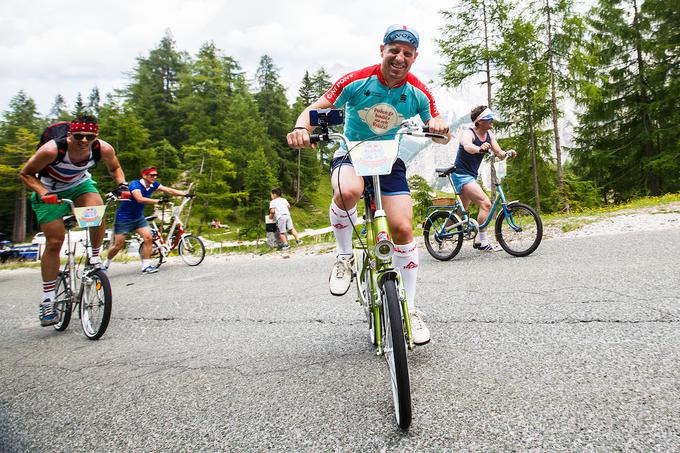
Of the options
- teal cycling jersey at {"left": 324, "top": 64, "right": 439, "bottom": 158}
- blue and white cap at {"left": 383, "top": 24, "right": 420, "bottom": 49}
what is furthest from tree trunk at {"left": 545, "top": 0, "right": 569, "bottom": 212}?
blue and white cap at {"left": 383, "top": 24, "right": 420, "bottom": 49}

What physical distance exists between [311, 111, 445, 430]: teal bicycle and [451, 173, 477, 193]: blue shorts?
417 centimetres

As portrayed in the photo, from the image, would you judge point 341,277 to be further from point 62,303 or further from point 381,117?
point 62,303

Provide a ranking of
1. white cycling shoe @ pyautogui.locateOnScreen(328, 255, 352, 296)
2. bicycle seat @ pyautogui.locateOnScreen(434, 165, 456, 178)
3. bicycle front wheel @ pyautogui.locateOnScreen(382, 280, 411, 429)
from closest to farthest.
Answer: bicycle front wheel @ pyautogui.locateOnScreen(382, 280, 411, 429), white cycling shoe @ pyautogui.locateOnScreen(328, 255, 352, 296), bicycle seat @ pyautogui.locateOnScreen(434, 165, 456, 178)

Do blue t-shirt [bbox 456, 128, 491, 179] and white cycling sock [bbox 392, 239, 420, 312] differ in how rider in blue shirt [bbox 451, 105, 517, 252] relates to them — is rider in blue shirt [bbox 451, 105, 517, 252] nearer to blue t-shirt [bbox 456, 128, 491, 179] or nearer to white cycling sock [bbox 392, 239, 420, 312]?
blue t-shirt [bbox 456, 128, 491, 179]

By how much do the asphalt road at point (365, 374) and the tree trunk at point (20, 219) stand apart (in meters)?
54.4

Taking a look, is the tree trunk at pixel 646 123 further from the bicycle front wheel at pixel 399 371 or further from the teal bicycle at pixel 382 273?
the bicycle front wheel at pixel 399 371

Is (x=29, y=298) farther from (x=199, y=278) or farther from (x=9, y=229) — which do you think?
(x=9, y=229)

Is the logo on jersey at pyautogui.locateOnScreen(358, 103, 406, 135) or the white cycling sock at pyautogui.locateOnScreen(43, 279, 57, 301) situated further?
the white cycling sock at pyautogui.locateOnScreen(43, 279, 57, 301)

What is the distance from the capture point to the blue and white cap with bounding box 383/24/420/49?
2.77 metres

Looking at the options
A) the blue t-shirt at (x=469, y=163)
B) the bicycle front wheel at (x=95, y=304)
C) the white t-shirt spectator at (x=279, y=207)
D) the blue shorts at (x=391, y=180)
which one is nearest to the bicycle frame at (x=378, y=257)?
the blue shorts at (x=391, y=180)

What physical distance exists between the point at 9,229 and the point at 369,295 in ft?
213

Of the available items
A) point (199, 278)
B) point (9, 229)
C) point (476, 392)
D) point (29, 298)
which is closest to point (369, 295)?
point (476, 392)

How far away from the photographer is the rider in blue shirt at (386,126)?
270 cm

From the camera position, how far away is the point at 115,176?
4.75 meters
